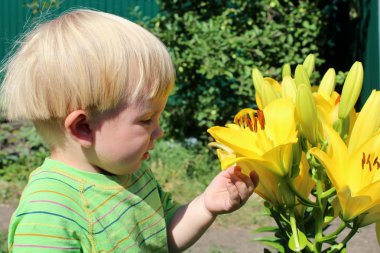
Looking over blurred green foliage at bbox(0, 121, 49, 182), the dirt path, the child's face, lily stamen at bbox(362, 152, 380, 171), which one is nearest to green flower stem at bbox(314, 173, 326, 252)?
lily stamen at bbox(362, 152, 380, 171)

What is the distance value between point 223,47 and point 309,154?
13.6ft

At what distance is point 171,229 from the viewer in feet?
7.00

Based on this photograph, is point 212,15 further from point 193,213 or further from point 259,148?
point 259,148

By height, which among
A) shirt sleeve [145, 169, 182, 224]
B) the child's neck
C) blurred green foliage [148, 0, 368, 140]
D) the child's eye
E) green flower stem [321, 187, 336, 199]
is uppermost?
green flower stem [321, 187, 336, 199]

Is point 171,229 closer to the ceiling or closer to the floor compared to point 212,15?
closer to the ceiling

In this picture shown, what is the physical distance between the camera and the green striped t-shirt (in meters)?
1.71

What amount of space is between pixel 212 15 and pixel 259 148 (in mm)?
4757

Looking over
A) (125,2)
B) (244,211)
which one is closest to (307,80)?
(244,211)

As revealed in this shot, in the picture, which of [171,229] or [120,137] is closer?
[120,137]

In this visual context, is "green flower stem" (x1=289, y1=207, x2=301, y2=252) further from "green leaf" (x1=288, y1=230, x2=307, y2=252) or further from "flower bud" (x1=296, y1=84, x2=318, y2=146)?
"flower bud" (x1=296, y1=84, x2=318, y2=146)

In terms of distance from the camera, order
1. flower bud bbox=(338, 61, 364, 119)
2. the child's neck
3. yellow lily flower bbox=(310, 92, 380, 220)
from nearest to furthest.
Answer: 1. yellow lily flower bbox=(310, 92, 380, 220)
2. flower bud bbox=(338, 61, 364, 119)
3. the child's neck

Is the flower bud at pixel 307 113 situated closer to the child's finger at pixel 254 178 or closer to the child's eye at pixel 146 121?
the child's finger at pixel 254 178

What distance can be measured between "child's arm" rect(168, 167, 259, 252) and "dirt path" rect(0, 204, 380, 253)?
2.03 metres

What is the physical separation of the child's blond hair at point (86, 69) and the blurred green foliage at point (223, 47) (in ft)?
12.1
